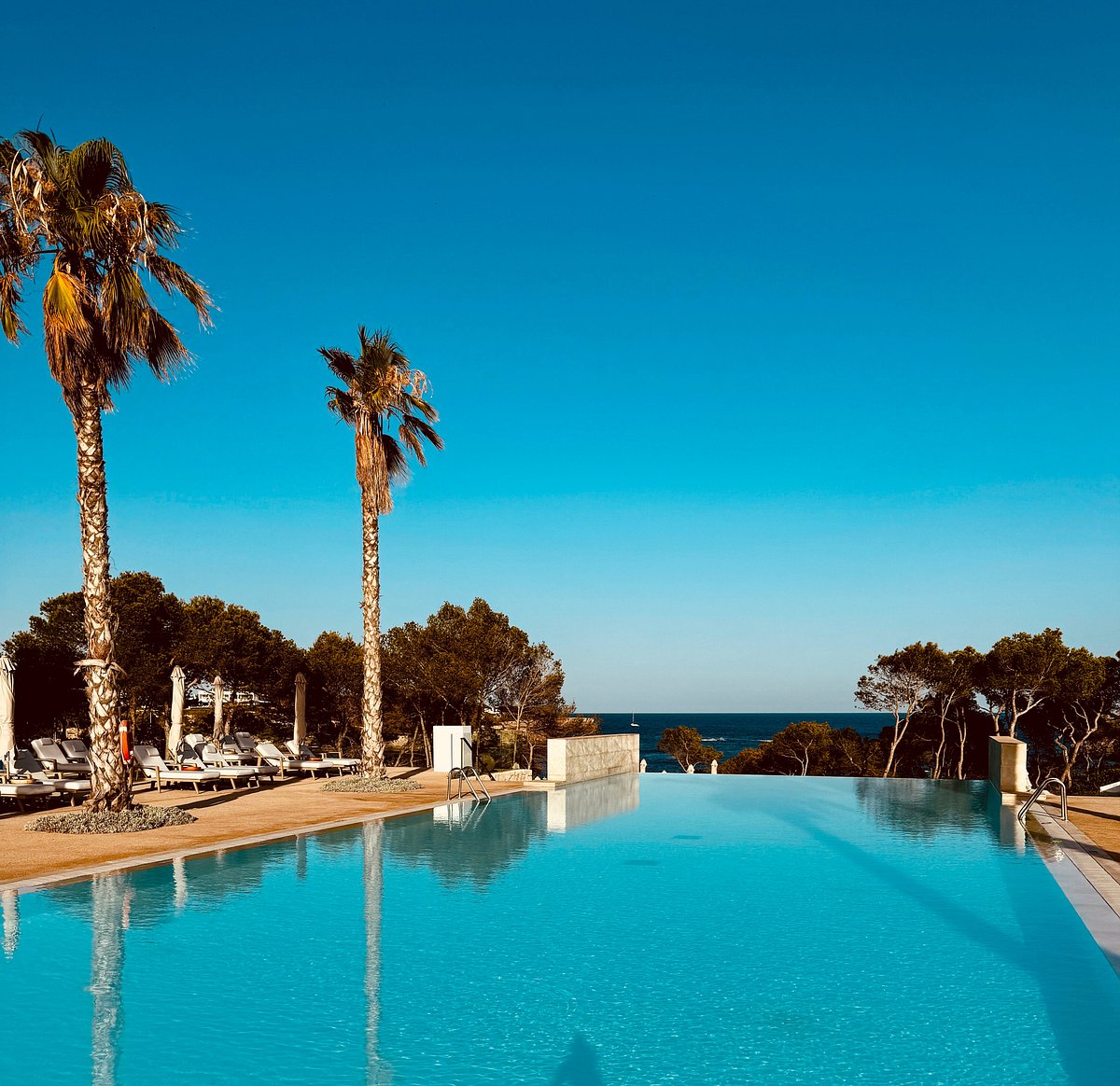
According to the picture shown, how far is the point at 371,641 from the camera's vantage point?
815 inches

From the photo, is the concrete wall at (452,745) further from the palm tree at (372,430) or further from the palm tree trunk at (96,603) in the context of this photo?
the palm tree trunk at (96,603)

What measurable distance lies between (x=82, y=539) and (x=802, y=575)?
4508 cm

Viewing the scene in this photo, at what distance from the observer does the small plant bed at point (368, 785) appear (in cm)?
1942

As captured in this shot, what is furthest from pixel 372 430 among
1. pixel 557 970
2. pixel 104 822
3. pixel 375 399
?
pixel 557 970

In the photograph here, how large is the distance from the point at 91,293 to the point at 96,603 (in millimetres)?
4384

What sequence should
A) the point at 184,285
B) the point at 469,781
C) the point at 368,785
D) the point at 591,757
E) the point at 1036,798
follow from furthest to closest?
the point at 591,757, the point at 368,785, the point at 469,781, the point at 184,285, the point at 1036,798

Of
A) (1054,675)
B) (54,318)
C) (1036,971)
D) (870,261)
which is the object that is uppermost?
(870,261)

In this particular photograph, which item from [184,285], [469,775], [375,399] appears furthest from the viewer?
[375,399]

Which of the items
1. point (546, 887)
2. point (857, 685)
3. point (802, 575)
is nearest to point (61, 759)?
point (546, 887)

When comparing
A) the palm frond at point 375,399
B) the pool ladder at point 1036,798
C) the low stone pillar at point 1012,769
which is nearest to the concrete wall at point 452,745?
the palm frond at point 375,399

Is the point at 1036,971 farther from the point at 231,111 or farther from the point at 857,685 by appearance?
the point at 857,685

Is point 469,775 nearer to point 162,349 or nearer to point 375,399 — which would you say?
point 375,399

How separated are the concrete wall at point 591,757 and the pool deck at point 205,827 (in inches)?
41.9

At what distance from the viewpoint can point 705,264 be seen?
29547mm
